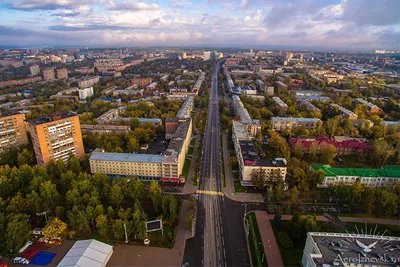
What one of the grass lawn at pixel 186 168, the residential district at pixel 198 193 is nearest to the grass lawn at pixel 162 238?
the residential district at pixel 198 193

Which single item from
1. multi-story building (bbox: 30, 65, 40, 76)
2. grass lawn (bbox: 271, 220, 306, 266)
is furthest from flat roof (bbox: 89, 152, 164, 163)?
multi-story building (bbox: 30, 65, 40, 76)

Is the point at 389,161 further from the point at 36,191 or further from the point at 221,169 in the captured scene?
the point at 36,191

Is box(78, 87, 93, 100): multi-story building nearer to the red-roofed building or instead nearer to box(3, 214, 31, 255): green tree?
box(3, 214, 31, 255): green tree

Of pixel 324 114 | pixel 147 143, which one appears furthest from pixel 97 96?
pixel 324 114

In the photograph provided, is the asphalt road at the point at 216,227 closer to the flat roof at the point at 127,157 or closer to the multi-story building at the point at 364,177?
the flat roof at the point at 127,157

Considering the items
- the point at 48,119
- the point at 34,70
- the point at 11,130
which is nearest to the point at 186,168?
the point at 48,119

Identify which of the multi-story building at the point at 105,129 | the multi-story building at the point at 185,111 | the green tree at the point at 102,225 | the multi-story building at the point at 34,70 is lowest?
the green tree at the point at 102,225

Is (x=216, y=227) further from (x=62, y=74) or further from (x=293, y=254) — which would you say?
(x=62, y=74)
